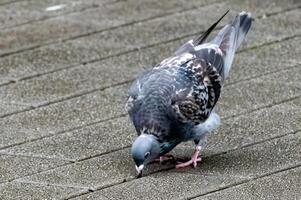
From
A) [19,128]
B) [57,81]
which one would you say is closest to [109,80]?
[57,81]

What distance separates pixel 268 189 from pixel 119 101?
1815mm

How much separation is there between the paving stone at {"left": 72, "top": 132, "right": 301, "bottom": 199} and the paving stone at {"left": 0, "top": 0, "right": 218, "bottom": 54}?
2.65 m

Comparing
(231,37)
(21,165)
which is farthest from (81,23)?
(21,165)

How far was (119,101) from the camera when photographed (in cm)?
761

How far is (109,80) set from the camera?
801 cm

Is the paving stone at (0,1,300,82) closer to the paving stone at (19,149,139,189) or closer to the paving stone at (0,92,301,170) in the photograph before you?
the paving stone at (0,92,301,170)

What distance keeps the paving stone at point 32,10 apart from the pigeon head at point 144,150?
10.5 ft

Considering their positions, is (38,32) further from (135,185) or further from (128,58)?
(135,185)

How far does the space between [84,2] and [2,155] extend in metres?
3.05

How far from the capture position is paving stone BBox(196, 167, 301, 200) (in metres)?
6.05

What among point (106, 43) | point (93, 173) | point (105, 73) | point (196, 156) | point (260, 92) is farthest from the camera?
point (106, 43)

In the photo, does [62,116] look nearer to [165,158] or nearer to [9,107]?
[9,107]

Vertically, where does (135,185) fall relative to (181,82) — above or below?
below

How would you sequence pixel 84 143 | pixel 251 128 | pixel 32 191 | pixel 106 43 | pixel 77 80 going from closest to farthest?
pixel 32 191 → pixel 84 143 → pixel 251 128 → pixel 77 80 → pixel 106 43
